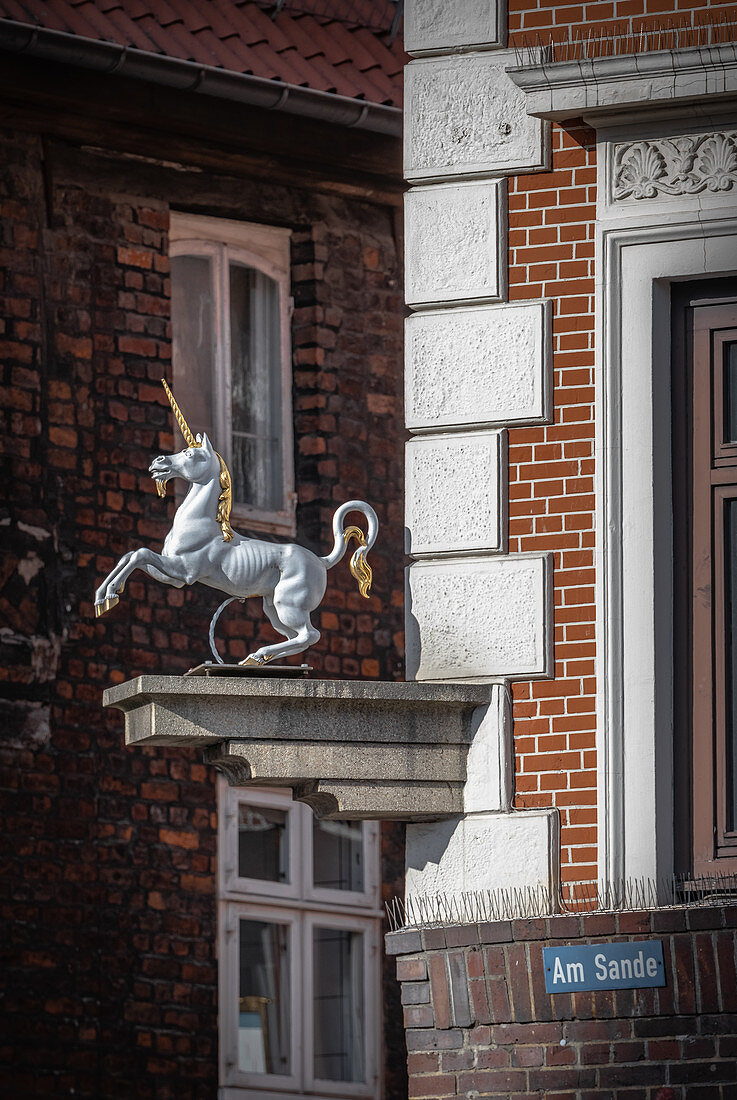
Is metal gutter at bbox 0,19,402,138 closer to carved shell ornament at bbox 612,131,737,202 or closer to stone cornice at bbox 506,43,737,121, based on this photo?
stone cornice at bbox 506,43,737,121

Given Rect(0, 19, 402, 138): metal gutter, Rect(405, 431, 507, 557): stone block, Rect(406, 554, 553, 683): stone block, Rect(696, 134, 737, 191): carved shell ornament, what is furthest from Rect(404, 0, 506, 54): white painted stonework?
Rect(0, 19, 402, 138): metal gutter

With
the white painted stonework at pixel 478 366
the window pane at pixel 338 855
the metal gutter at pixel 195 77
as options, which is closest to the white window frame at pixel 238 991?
the window pane at pixel 338 855

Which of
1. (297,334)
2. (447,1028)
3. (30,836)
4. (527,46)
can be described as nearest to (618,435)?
(527,46)

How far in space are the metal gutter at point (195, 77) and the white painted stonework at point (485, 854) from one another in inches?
251

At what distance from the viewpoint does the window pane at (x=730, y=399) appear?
10188mm

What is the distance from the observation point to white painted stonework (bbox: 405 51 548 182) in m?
10.4

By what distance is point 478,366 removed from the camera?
10375mm

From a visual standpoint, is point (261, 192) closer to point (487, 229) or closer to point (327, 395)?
point (327, 395)

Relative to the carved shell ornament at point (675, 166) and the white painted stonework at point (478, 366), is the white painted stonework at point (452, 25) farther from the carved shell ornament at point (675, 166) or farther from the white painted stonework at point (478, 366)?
the white painted stonework at point (478, 366)

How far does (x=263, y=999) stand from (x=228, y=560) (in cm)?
662

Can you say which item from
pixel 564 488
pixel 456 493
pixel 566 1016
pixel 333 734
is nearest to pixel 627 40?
pixel 564 488

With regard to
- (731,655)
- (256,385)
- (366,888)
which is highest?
(256,385)

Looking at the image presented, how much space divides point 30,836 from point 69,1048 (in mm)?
1142

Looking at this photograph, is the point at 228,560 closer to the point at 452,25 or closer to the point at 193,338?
the point at 452,25
